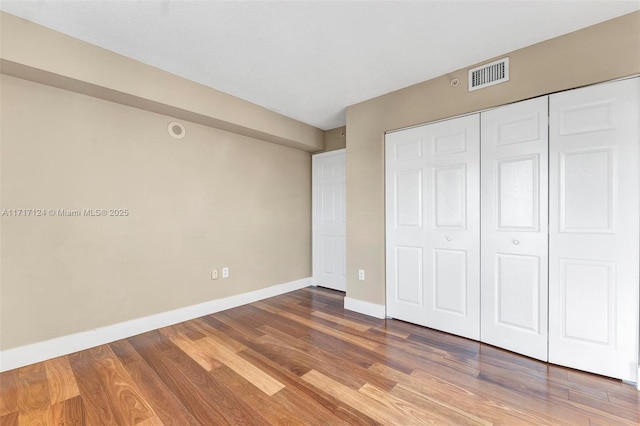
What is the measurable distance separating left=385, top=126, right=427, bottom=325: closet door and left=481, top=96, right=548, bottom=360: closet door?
58 centimetres

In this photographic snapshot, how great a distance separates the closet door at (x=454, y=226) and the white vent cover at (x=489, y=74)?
0.28m

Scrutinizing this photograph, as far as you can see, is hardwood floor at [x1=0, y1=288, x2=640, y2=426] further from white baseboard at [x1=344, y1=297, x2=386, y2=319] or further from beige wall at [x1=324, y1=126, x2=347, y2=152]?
beige wall at [x1=324, y1=126, x2=347, y2=152]

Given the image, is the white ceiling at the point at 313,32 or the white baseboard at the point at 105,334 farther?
the white baseboard at the point at 105,334

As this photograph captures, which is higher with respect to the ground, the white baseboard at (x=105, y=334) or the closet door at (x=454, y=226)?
the closet door at (x=454, y=226)

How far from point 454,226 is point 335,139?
235 cm

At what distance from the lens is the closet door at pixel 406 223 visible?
113 inches

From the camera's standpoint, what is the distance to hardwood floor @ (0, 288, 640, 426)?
1596 mm

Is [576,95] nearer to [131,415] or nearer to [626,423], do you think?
[626,423]

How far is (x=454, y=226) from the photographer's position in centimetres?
265

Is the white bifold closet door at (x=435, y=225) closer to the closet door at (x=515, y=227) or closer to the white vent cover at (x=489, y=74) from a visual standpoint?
the closet door at (x=515, y=227)

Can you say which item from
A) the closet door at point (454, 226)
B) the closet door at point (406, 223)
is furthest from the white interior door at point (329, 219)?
the closet door at point (454, 226)

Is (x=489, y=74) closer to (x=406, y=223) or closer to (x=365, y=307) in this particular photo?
(x=406, y=223)

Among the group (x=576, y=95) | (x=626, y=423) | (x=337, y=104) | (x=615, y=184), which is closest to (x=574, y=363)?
(x=626, y=423)

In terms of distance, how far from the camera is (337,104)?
11.1 feet
